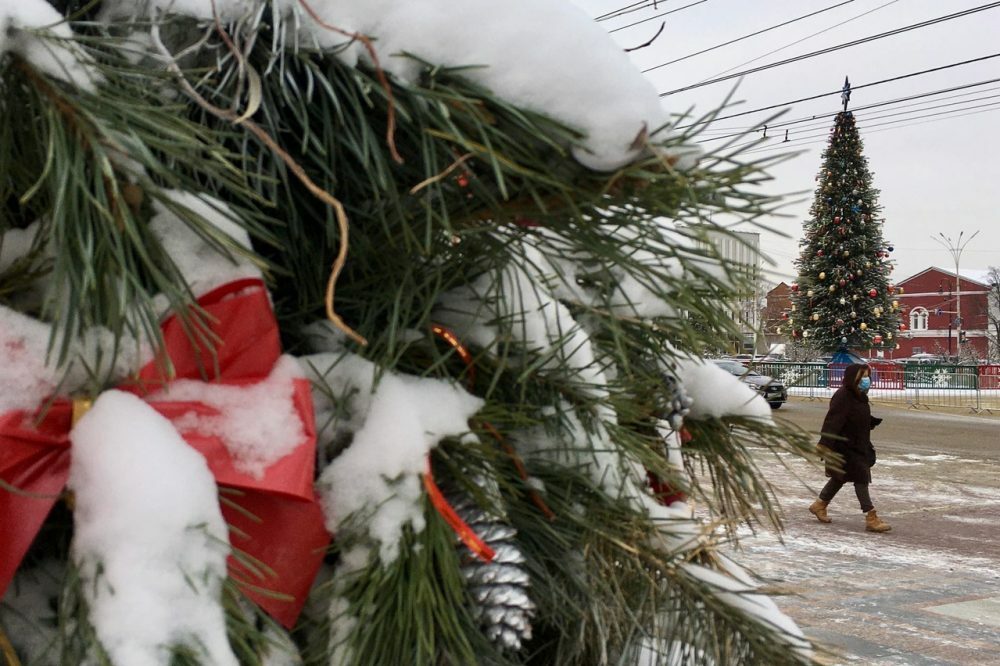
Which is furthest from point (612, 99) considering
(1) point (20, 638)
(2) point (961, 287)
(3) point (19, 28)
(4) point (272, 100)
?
(2) point (961, 287)

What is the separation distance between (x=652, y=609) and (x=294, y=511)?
0.30m

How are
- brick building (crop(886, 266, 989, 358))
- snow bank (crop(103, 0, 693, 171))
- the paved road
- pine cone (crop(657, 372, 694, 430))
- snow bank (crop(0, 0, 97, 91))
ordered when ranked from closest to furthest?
1. snow bank (crop(0, 0, 97, 91))
2. snow bank (crop(103, 0, 693, 171))
3. pine cone (crop(657, 372, 694, 430))
4. the paved road
5. brick building (crop(886, 266, 989, 358))

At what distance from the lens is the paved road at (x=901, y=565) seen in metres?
4.22

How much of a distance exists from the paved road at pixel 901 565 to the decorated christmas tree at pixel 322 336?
0.24 metres

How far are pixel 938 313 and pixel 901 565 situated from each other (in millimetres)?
46875

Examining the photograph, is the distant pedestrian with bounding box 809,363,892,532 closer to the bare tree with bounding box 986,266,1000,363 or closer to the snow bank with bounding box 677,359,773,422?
the snow bank with bounding box 677,359,773,422

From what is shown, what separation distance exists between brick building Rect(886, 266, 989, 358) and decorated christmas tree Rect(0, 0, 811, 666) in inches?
1924

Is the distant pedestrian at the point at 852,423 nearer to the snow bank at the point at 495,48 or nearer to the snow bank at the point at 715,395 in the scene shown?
the snow bank at the point at 715,395

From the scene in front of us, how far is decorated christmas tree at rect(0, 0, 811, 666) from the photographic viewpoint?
0.50 meters

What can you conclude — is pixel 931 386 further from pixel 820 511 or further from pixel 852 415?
pixel 820 511

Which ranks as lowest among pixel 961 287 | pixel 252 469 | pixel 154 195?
pixel 252 469

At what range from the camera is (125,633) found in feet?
1.61

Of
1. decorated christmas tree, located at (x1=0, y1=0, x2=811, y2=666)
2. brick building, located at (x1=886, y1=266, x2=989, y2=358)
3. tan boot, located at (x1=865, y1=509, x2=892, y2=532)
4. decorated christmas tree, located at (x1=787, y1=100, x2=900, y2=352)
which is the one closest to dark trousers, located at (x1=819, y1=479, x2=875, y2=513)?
tan boot, located at (x1=865, y1=509, x2=892, y2=532)

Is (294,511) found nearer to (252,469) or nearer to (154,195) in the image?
(252,469)
